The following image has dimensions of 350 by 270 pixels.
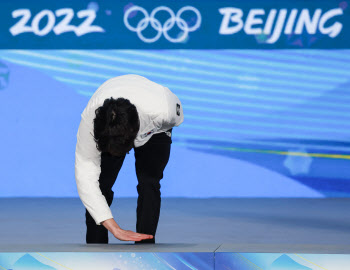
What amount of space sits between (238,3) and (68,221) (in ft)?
8.85

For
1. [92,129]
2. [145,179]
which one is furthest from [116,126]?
[145,179]

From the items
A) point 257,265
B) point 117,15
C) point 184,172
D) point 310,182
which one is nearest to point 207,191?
point 184,172

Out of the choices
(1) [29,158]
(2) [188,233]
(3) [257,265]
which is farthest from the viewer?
(1) [29,158]

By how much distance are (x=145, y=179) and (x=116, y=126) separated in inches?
22.9

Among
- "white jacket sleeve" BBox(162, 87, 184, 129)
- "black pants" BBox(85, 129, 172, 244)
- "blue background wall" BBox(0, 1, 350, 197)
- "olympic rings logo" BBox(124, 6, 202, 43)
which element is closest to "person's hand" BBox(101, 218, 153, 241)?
"black pants" BBox(85, 129, 172, 244)

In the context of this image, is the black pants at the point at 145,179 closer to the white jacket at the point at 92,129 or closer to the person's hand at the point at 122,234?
the white jacket at the point at 92,129

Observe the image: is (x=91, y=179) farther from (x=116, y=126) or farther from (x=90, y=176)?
(x=116, y=126)

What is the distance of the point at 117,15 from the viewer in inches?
251

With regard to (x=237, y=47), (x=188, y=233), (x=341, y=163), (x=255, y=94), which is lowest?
(x=188, y=233)

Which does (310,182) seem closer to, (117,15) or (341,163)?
(341,163)

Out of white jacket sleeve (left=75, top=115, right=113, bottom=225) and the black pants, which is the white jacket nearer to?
white jacket sleeve (left=75, top=115, right=113, bottom=225)

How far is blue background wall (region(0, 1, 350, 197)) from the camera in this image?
20.8 feet

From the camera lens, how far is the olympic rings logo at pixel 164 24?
6340 millimetres

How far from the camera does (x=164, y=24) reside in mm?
6348
